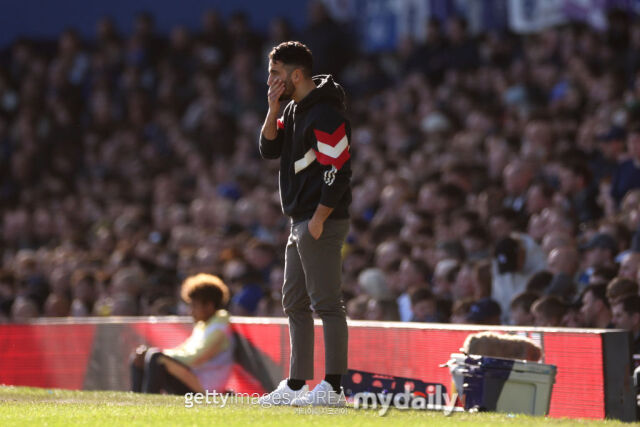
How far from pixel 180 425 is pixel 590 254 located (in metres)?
4.29

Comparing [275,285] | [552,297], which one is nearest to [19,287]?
[275,285]

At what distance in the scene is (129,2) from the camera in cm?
2000

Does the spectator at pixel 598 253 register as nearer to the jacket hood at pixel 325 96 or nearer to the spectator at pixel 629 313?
the spectator at pixel 629 313

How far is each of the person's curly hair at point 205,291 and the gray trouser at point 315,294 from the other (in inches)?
103

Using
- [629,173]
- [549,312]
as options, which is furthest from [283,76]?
[629,173]

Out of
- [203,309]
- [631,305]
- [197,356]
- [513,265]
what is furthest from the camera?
[513,265]

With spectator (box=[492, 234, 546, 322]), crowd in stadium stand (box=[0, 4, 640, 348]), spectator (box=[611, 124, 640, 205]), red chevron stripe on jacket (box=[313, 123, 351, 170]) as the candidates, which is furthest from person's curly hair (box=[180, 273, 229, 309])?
spectator (box=[611, 124, 640, 205])

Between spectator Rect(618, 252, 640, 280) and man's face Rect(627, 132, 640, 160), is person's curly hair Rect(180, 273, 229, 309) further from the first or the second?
man's face Rect(627, 132, 640, 160)

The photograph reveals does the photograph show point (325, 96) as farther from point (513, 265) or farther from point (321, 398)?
point (513, 265)

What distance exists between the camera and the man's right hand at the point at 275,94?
5.39 metres

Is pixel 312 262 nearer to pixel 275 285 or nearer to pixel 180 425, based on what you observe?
pixel 180 425

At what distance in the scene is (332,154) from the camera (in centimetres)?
523

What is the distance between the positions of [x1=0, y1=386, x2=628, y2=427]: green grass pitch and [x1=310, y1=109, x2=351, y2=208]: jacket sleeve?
1014 mm

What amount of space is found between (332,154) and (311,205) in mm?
296
